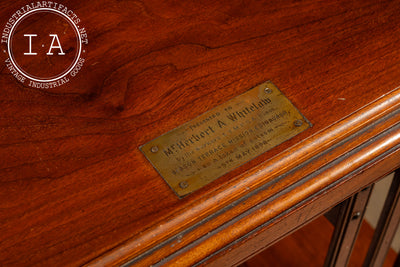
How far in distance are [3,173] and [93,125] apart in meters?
0.14

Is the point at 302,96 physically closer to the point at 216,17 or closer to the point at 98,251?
the point at 216,17

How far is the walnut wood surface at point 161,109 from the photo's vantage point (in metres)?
0.68

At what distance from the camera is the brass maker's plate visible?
0.73 m

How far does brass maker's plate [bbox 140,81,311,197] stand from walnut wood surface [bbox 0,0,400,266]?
1 cm

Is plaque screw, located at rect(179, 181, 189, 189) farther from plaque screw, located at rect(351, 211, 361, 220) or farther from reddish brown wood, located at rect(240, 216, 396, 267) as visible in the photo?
reddish brown wood, located at rect(240, 216, 396, 267)

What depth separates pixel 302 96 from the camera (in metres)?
0.81

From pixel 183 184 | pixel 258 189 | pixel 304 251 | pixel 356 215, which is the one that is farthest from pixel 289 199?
pixel 304 251

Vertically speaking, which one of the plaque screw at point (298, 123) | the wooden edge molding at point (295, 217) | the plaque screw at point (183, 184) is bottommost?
the wooden edge molding at point (295, 217)

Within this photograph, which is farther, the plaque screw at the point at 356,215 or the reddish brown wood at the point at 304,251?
the reddish brown wood at the point at 304,251

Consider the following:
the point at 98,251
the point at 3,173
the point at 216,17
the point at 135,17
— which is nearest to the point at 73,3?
the point at 135,17

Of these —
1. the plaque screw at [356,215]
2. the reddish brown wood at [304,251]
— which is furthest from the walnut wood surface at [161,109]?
the reddish brown wood at [304,251]

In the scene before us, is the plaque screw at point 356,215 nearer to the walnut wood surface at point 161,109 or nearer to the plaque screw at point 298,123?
the walnut wood surface at point 161,109

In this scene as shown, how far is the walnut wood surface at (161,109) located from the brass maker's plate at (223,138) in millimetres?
13

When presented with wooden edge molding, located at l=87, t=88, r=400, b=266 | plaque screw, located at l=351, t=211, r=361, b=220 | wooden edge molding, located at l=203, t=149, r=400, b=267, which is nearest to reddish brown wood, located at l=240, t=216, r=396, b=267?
plaque screw, located at l=351, t=211, r=361, b=220
